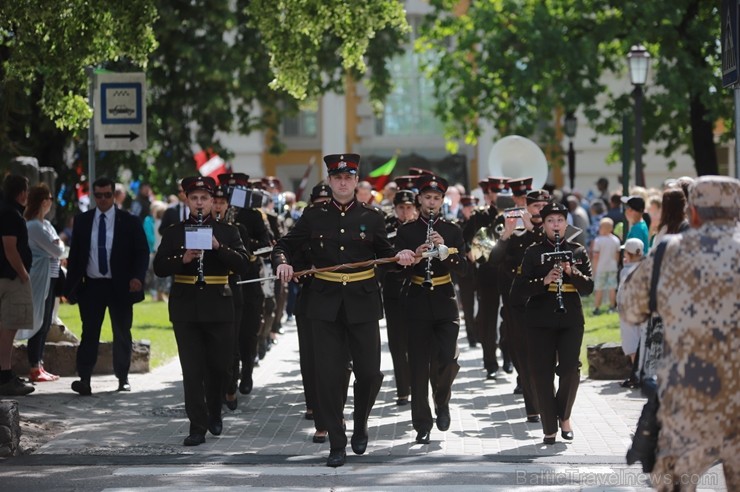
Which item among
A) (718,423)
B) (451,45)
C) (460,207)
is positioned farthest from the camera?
(451,45)

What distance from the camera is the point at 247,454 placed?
12.0 m

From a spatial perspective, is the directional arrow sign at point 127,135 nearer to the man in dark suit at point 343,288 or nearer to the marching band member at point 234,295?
the marching band member at point 234,295

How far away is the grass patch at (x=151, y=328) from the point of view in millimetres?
20280

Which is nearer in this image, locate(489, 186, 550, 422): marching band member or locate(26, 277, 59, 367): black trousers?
locate(489, 186, 550, 422): marching band member

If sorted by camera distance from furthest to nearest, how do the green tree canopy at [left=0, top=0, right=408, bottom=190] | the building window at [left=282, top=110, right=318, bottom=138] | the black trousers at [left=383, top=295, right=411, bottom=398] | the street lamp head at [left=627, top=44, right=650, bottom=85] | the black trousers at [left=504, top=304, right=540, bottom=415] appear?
the building window at [left=282, top=110, right=318, bottom=138] < the street lamp head at [left=627, top=44, right=650, bottom=85] < the green tree canopy at [left=0, top=0, right=408, bottom=190] < the black trousers at [left=383, top=295, right=411, bottom=398] < the black trousers at [left=504, top=304, right=540, bottom=415]

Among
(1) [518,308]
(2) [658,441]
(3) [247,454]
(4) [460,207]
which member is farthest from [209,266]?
(4) [460,207]

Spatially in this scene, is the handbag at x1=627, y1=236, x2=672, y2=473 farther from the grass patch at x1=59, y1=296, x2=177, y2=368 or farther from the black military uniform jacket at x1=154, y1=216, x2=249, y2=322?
the grass patch at x1=59, y1=296, x2=177, y2=368

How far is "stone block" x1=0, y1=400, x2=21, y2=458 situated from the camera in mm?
11938

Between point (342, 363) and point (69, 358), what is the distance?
6.46m

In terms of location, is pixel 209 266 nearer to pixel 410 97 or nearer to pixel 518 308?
pixel 518 308

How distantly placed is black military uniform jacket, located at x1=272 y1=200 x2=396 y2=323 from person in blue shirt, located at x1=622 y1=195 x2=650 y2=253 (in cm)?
468

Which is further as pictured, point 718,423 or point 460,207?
point 460,207

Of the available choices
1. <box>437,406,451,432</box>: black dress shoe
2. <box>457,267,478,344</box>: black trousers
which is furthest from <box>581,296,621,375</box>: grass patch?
<box>437,406,451,432</box>: black dress shoe

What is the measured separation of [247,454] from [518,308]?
2684 millimetres
